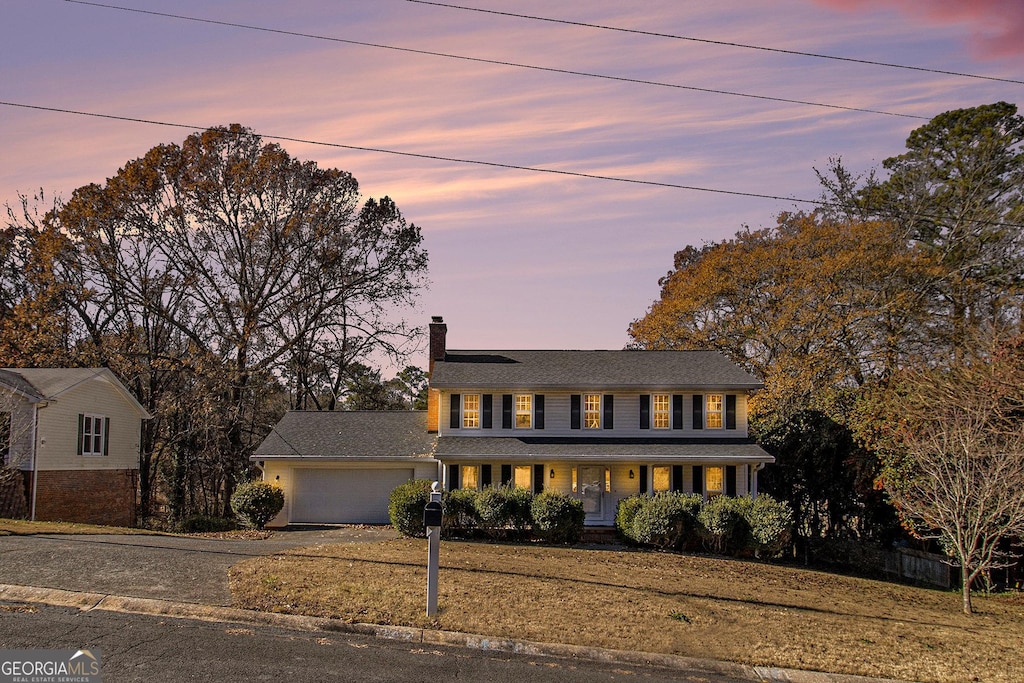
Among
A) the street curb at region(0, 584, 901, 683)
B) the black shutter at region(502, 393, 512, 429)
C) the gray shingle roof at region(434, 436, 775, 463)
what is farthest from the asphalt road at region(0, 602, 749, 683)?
the black shutter at region(502, 393, 512, 429)

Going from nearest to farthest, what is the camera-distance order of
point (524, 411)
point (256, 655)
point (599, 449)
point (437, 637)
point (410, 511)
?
point (256, 655) → point (437, 637) → point (410, 511) → point (599, 449) → point (524, 411)

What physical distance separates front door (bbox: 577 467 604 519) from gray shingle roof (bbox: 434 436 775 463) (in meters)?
1.09

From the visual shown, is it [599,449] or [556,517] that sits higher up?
[599,449]

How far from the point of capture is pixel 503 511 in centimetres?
2905

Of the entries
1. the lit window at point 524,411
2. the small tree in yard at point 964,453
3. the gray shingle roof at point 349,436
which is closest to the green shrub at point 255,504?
the gray shingle roof at point 349,436

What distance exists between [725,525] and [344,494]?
14.6 metres

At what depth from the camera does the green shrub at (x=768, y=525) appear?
95.6 feet

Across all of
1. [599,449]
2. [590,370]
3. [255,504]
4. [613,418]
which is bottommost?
[255,504]

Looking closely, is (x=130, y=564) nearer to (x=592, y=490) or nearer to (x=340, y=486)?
(x=340, y=486)

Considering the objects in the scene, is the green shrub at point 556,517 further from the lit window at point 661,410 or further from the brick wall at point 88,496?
the brick wall at point 88,496

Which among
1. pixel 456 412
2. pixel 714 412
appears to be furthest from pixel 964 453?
pixel 456 412

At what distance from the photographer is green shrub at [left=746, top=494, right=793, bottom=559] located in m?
29.1

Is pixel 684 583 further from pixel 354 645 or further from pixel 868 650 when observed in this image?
pixel 354 645

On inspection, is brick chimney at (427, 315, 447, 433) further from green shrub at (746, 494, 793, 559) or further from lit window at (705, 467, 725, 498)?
green shrub at (746, 494, 793, 559)
